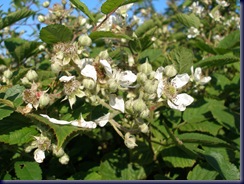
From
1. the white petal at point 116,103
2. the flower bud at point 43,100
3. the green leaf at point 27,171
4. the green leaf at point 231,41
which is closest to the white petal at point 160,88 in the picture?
the white petal at point 116,103

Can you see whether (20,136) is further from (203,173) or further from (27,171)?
(203,173)

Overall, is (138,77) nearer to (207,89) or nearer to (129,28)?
(129,28)

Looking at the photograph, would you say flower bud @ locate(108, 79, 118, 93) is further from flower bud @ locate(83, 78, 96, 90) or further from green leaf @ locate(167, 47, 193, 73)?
green leaf @ locate(167, 47, 193, 73)

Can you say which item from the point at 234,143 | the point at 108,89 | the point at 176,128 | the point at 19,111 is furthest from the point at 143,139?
the point at 19,111

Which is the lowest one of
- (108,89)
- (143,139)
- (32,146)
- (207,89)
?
(207,89)

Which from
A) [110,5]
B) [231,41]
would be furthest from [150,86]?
[231,41]

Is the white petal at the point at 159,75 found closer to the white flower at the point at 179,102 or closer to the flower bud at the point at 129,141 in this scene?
the white flower at the point at 179,102
